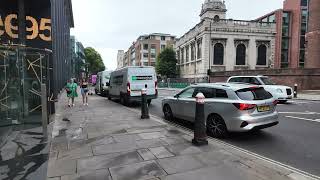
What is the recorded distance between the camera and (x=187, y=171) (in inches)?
184

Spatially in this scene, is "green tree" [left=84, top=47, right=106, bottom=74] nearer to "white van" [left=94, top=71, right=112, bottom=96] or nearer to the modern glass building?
"white van" [left=94, top=71, right=112, bottom=96]

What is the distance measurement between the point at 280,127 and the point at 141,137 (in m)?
4.74

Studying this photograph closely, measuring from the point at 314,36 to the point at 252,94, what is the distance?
38.7 metres

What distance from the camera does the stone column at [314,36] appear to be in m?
37.7

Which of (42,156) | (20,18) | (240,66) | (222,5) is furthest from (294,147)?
(222,5)

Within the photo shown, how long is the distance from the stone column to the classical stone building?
428 inches

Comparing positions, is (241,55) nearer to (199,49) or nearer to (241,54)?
(241,54)

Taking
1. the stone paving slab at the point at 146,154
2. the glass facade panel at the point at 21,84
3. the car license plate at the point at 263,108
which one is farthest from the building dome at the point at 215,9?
the stone paving slab at the point at 146,154

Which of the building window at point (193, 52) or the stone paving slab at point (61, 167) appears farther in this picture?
the building window at point (193, 52)

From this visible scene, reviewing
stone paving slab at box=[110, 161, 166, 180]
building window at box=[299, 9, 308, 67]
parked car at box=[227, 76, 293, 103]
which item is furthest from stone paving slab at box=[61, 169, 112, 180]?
building window at box=[299, 9, 308, 67]

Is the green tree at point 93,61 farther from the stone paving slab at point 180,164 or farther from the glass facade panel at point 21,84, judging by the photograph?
the stone paving slab at point 180,164

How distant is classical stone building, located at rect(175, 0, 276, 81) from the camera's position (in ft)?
159

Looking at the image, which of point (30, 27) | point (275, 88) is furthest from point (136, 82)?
point (275, 88)

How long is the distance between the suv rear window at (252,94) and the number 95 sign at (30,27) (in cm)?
879
